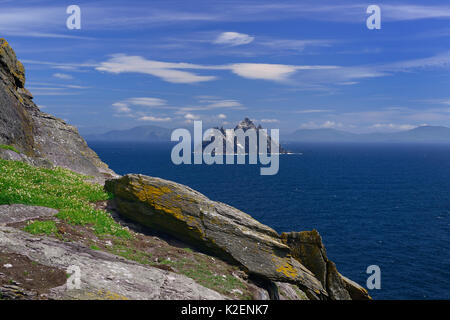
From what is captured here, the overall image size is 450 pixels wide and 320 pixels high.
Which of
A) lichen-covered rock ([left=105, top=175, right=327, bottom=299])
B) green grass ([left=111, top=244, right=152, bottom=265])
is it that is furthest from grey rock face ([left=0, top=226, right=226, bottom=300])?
lichen-covered rock ([left=105, top=175, right=327, bottom=299])

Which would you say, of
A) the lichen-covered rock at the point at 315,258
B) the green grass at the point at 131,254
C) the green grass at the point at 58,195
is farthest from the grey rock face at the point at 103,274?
the lichen-covered rock at the point at 315,258

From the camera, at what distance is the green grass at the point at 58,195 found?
15.9m

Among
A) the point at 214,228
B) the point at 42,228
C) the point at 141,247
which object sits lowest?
the point at 141,247

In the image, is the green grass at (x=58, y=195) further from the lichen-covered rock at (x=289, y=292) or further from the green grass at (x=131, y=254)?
the lichen-covered rock at (x=289, y=292)

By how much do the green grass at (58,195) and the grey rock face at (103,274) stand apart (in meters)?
3.06

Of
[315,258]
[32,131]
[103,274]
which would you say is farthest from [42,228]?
[32,131]

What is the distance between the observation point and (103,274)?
1086cm

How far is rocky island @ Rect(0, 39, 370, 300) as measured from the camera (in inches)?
414

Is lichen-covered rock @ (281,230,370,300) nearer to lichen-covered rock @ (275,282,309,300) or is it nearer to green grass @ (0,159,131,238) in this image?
lichen-covered rock @ (275,282,309,300)

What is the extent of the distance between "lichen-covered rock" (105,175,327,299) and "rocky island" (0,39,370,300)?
1.9 inches

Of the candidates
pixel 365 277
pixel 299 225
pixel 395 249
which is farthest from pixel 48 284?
pixel 299 225

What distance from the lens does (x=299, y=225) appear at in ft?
293

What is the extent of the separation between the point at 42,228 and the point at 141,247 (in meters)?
4.23

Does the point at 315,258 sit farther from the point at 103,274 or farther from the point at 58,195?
the point at 58,195
